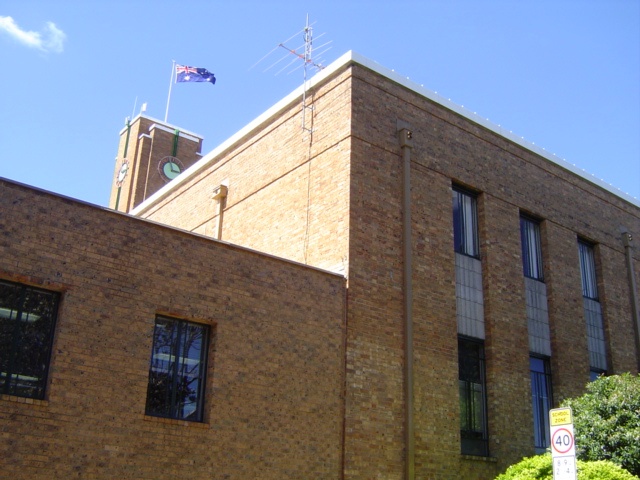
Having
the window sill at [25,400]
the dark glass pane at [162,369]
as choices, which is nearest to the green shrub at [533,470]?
the dark glass pane at [162,369]

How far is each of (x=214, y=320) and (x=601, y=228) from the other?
14190 mm

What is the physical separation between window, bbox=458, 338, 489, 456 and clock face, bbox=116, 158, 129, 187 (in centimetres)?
1852

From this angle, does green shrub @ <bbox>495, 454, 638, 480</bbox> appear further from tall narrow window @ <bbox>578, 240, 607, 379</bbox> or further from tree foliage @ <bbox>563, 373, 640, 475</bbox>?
tall narrow window @ <bbox>578, 240, 607, 379</bbox>

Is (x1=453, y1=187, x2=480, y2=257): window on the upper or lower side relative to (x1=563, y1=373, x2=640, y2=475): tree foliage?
upper

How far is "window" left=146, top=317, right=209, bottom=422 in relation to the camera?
13500 millimetres

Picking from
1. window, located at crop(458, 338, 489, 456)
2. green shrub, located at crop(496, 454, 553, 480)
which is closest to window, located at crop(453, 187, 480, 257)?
window, located at crop(458, 338, 489, 456)

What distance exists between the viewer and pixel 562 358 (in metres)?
20.2

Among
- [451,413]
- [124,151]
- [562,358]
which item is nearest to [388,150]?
[451,413]

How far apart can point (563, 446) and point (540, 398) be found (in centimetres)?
1193

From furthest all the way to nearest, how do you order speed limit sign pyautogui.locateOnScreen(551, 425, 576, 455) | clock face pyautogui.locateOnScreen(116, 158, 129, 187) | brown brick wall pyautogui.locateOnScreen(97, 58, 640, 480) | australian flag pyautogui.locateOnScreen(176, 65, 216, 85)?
1. clock face pyautogui.locateOnScreen(116, 158, 129, 187)
2. australian flag pyautogui.locateOnScreen(176, 65, 216, 85)
3. brown brick wall pyautogui.locateOnScreen(97, 58, 640, 480)
4. speed limit sign pyautogui.locateOnScreen(551, 425, 576, 455)

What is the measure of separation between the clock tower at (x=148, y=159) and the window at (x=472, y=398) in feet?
55.0

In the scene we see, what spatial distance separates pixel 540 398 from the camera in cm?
1952

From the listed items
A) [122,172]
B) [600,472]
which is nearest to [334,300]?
[600,472]

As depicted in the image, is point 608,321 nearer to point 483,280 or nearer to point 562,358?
point 562,358
